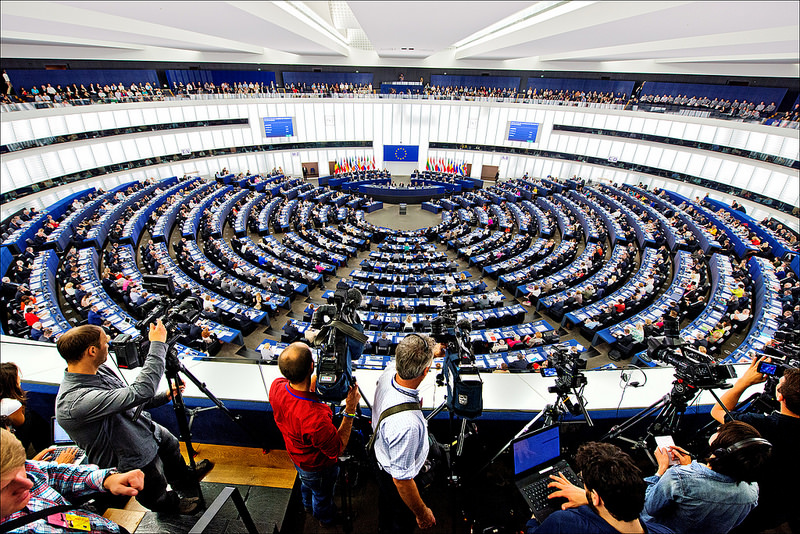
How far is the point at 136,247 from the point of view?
16.5 m

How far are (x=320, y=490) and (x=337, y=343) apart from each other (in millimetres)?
1308

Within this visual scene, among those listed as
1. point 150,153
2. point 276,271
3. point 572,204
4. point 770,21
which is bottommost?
point 276,271

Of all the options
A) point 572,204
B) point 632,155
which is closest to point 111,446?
point 572,204

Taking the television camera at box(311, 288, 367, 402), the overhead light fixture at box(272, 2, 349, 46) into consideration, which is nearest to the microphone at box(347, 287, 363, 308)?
the television camera at box(311, 288, 367, 402)

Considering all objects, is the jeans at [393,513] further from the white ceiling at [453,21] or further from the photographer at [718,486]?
the white ceiling at [453,21]

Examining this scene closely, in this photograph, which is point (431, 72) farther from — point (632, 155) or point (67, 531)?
point (67, 531)

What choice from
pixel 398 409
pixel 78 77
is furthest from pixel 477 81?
pixel 398 409

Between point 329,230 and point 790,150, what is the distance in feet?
86.8

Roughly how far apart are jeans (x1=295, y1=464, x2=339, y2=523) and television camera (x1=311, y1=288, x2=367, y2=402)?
81 cm

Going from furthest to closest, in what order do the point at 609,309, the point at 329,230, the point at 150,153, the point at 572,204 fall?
the point at 150,153
the point at 572,204
the point at 329,230
the point at 609,309

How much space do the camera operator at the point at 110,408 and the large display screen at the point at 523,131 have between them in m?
32.2

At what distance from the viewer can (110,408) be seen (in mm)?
2455

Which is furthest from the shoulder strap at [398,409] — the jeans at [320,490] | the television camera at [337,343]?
the jeans at [320,490]

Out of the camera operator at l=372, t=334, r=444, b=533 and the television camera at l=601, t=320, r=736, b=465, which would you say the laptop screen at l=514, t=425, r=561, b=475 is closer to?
the television camera at l=601, t=320, r=736, b=465
